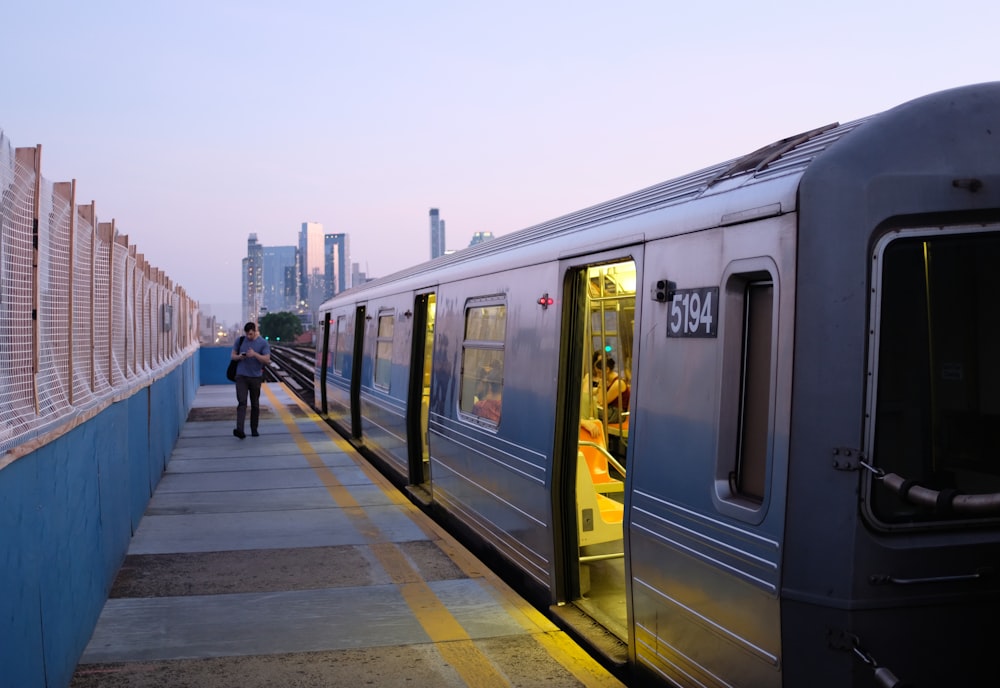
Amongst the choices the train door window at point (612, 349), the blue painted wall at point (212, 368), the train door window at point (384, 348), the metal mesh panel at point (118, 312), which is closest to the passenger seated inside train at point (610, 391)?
the train door window at point (612, 349)

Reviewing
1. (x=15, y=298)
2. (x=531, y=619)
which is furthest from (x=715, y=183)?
(x=15, y=298)

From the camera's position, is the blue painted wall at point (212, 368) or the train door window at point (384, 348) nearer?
the train door window at point (384, 348)

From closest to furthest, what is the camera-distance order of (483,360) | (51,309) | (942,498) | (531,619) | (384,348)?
(942,498), (51,309), (531,619), (483,360), (384,348)

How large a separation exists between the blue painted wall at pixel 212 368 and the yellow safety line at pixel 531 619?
76.8 feet

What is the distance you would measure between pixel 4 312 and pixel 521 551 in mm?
3779

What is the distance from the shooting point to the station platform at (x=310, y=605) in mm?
5164

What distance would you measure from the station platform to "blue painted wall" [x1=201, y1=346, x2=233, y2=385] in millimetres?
20670

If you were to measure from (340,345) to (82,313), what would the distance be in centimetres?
1066

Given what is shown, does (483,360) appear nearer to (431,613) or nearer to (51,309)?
(431,613)

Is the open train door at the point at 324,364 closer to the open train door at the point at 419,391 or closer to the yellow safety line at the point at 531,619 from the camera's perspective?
the open train door at the point at 419,391

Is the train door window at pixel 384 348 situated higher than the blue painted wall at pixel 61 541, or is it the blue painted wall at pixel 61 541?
the train door window at pixel 384 348

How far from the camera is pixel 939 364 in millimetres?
3533

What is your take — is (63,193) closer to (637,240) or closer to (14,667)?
(14,667)

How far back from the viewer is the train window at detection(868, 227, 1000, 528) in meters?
3.47
